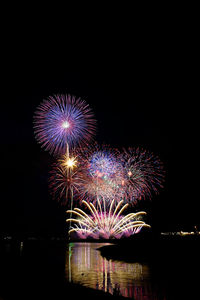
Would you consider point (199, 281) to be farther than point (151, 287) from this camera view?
Yes

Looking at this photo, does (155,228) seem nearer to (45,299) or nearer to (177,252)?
(177,252)

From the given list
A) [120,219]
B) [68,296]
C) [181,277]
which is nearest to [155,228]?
[120,219]

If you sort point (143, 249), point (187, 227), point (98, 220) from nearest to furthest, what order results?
point (143, 249) → point (98, 220) → point (187, 227)

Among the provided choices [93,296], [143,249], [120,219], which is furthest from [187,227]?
[93,296]

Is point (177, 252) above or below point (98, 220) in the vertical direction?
below

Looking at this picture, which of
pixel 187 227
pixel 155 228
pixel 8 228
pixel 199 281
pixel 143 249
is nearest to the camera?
pixel 199 281

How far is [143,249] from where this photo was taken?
27.0 metres

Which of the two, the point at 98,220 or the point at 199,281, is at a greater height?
the point at 98,220

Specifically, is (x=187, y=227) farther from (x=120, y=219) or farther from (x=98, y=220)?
(x=98, y=220)

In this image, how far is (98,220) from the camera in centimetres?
Answer: 6097

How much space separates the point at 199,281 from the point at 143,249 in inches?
578

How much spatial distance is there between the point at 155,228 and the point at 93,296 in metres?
102

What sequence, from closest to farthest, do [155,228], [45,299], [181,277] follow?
[45,299] → [181,277] → [155,228]

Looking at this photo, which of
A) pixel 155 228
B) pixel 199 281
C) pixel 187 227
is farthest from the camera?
pixel 155 228
